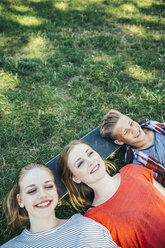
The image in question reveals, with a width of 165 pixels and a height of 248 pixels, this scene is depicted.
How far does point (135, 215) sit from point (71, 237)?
2.55 feet

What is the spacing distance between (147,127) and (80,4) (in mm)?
5627

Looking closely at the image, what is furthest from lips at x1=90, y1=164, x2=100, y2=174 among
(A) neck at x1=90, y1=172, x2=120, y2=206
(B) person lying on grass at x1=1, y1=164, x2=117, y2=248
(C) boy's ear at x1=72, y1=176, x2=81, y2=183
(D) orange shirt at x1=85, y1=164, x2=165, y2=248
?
(B) person lying on grass at x1=1, y1=164, x2=117, y2=248

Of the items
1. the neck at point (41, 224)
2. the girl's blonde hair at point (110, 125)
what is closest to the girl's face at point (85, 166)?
the neck at point (41, 224)

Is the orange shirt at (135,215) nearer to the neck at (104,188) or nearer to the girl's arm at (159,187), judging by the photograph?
the neck at (104,188)

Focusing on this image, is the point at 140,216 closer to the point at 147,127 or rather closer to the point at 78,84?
the point at 147,127

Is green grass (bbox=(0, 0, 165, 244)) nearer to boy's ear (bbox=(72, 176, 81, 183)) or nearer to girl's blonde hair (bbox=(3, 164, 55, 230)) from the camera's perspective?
girl's blonde hair (bbox=(3, 164, 55, 230))

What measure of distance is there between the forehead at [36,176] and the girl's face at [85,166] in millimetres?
344

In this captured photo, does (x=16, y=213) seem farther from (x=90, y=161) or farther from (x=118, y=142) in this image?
(x=118, y=142)

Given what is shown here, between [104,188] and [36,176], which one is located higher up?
[36,176]

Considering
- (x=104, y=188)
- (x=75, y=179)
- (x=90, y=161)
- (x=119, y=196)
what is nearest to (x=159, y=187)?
(x=119, y=196)

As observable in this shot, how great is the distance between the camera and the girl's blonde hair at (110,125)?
3505 millimetres

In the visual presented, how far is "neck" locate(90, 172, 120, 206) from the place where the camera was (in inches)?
108

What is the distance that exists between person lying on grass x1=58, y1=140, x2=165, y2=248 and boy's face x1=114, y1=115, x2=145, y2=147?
1.65ft

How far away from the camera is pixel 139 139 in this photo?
3.43 metres
